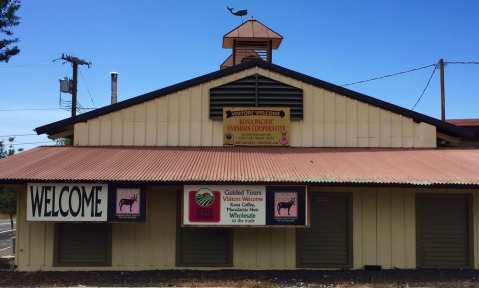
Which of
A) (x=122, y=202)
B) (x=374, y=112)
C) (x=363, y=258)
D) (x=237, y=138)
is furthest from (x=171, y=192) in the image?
(x=374, y=112)

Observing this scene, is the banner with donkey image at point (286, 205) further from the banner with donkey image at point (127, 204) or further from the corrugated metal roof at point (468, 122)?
the corrugated metal roof at point (468, 122)

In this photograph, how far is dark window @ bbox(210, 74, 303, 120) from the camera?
16078mm

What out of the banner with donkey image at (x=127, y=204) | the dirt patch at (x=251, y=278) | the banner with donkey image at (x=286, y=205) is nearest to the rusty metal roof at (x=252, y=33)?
the banner with donkey image at (x=286, y=205)

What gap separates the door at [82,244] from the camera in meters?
13.7

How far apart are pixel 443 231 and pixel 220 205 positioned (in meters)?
5.71

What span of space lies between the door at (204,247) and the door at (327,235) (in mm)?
1786

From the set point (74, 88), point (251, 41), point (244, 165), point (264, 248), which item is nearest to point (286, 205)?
point (264, 248)

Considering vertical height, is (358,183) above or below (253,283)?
above

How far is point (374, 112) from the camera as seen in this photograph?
52.8 ft

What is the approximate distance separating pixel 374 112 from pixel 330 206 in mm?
3545

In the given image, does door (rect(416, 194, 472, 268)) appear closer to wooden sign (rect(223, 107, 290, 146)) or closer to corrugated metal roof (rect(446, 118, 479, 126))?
wooden sign (rect(223, 107, 290, 146))

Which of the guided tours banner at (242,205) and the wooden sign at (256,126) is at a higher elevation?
the wooden sign at (256,126)

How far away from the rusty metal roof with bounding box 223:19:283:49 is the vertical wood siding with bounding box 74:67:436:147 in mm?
3865

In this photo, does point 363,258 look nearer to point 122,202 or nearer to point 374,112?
point 374,112
